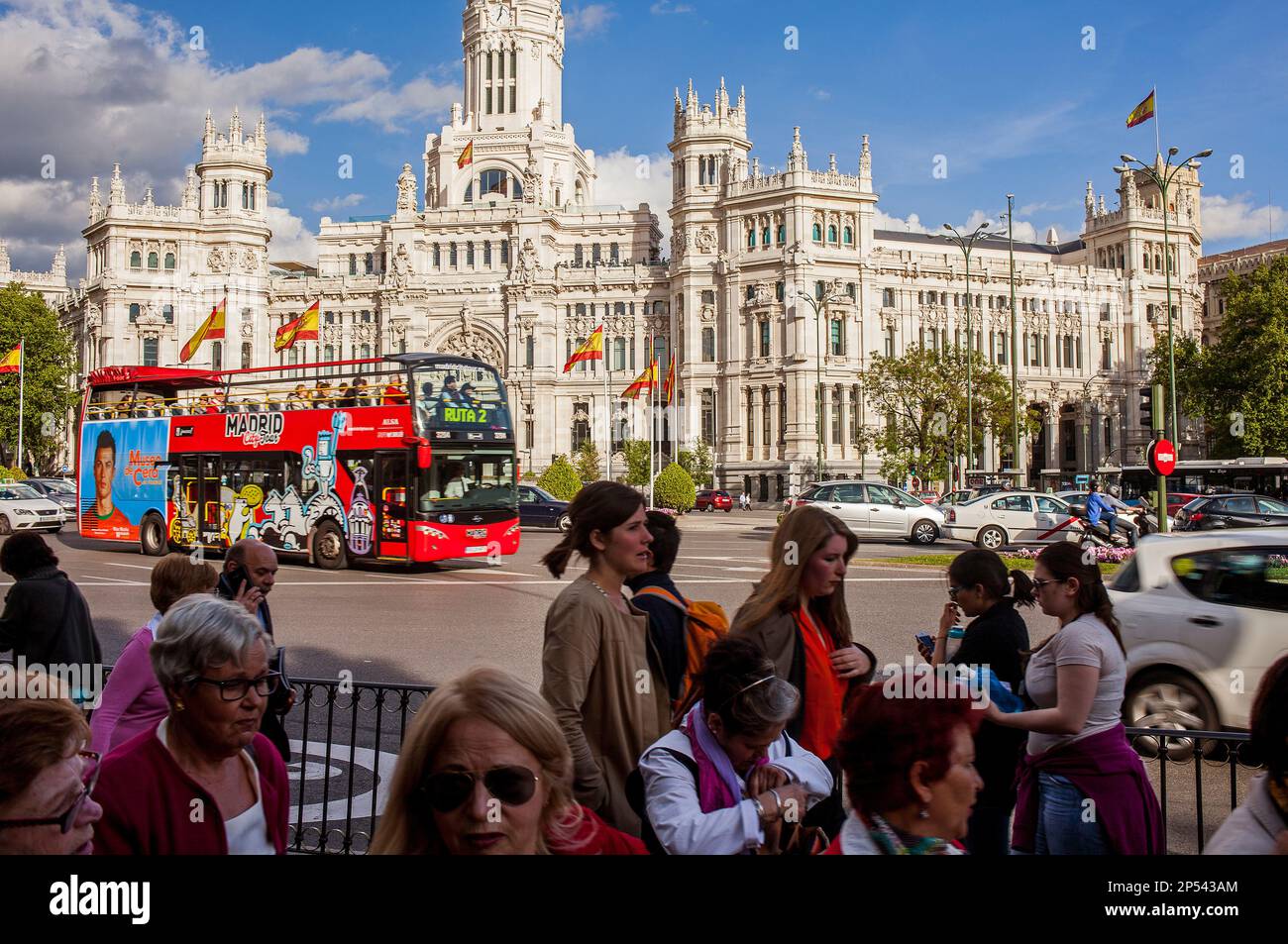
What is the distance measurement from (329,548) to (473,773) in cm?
2076

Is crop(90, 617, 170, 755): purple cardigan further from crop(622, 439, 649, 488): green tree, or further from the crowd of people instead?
crop(622, 439, 649, 488): green tree

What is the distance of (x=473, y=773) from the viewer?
237 centimetres

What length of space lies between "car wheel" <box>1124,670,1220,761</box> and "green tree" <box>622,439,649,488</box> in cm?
4921

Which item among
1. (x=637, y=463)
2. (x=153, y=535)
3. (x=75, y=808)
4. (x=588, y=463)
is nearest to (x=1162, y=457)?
(x=75, y=808)

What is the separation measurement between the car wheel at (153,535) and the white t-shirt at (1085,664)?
23.6m

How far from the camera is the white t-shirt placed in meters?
4.43

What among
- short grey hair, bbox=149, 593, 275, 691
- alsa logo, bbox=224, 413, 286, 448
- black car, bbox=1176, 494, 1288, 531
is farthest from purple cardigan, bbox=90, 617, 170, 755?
black car, bbox=1176, 494, 1288, 531

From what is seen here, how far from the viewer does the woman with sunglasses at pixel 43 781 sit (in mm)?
2428

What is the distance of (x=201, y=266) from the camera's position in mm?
82688

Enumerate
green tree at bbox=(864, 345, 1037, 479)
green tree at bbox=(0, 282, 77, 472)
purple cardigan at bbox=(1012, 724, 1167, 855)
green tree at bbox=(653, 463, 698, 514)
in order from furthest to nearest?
green tree at bbox=(0, 282, 77, 472)
green tree at bbox=(653, 463, 698, 514)
green tree at bbox=(864, 345, 1037, 479)
purple cardigan at bbox=(1012, 724, 1167, 855)

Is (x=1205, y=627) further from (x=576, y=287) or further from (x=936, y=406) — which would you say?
(x=576, y=287)

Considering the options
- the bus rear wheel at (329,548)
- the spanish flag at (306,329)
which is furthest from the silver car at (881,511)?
the spanish flag at (306,329)

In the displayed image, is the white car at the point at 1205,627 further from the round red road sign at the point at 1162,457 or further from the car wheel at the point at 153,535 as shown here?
the car wheel at the point at 153,535

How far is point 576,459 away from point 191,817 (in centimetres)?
7271
